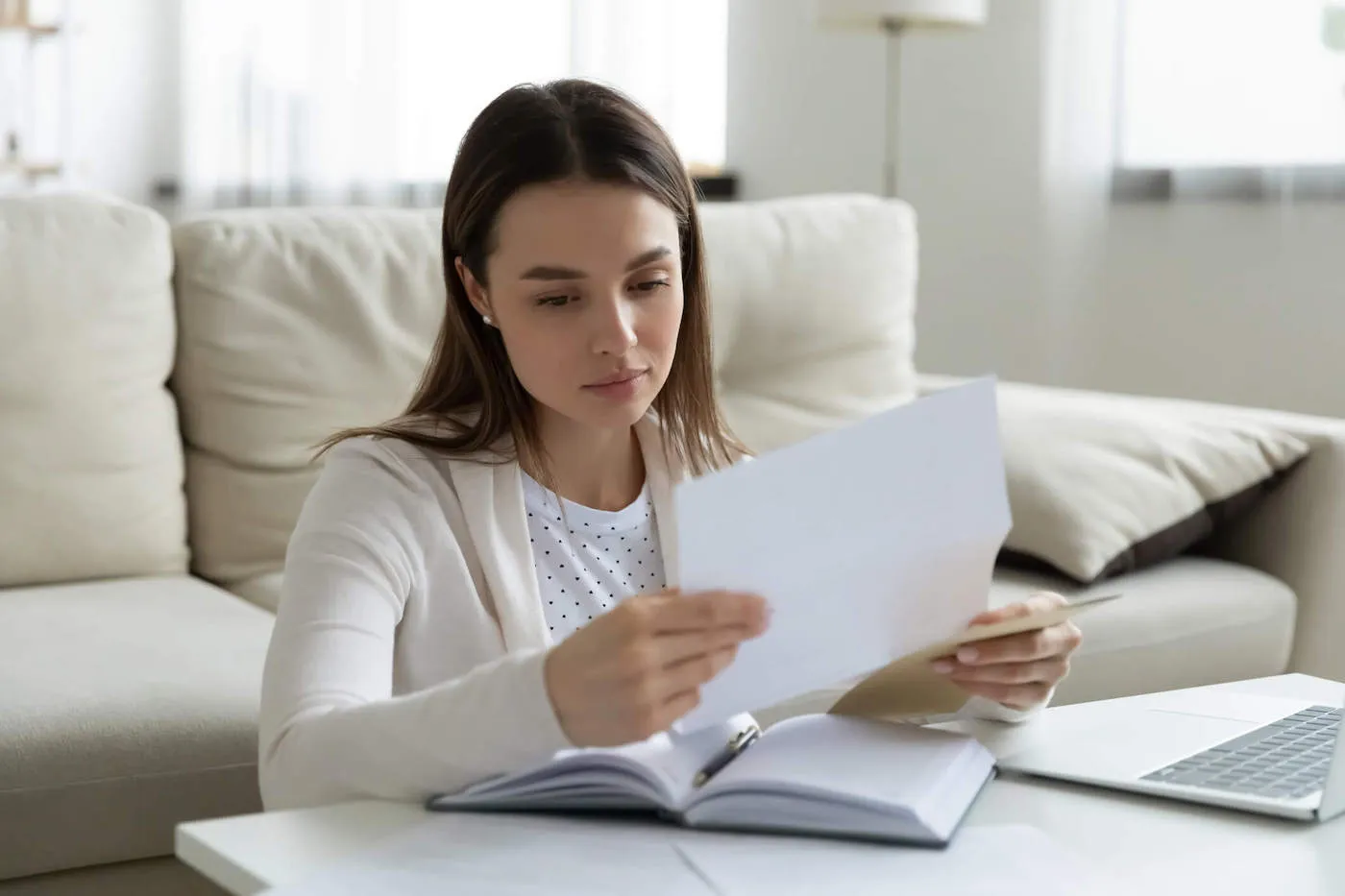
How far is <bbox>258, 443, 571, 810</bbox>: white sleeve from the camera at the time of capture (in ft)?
2.75

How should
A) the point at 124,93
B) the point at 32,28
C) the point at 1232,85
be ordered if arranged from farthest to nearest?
the point at 124,93 → the point at 32,28 → the point at 1232,85

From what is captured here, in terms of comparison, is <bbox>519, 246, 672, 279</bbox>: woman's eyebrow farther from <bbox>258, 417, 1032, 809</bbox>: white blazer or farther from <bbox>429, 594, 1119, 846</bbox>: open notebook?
<bbox>429, 594, 1119, 846</bbox>: open notebook

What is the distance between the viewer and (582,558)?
1258 mm

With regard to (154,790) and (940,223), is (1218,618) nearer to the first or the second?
(154,790)

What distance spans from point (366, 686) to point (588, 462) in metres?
0.34

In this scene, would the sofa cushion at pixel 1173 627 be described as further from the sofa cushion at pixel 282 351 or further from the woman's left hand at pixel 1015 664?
the woman's left hand at pixel 1015 664

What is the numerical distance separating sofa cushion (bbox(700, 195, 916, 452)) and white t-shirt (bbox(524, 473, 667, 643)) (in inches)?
39.4

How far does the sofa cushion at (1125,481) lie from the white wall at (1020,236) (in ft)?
3.13

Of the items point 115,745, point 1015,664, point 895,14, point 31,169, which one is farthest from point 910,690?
point 31,169

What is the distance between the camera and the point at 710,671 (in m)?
0.81

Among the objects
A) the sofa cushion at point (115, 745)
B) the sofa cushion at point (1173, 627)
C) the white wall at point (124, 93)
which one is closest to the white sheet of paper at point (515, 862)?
the sofa cushion at point (115, 745)

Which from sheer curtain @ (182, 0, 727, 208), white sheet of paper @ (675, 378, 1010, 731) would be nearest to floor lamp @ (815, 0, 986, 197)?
sheer curtain @ (182, 0, 727, 208)

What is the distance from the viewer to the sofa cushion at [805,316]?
2.34 m

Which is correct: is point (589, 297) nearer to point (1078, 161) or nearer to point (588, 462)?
point (588, 462)
